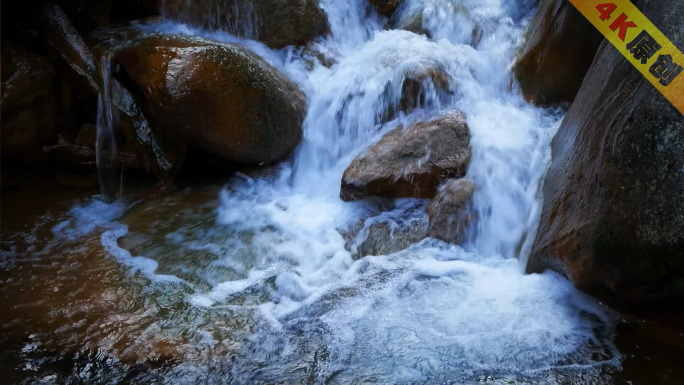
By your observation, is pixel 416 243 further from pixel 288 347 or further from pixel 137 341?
pixel 137 341

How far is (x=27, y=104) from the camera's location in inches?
196

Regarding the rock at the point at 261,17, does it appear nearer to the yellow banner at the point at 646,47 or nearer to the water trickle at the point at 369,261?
the water trickle at the point at 369,261

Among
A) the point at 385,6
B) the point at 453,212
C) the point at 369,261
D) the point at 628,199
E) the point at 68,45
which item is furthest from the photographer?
the point at 385,6

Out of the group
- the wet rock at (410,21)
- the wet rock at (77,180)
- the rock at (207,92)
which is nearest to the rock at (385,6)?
the wet rock at (410,21)

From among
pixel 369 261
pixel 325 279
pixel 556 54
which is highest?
pixel 556 54

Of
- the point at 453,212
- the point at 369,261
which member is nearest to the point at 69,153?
the point at 369,261

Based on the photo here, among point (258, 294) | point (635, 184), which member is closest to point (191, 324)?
point (258, 294)

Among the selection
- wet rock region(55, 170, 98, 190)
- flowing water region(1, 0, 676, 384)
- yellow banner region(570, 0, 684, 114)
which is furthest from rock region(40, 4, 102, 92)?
yellow banner region(570, 0, 684, 114)

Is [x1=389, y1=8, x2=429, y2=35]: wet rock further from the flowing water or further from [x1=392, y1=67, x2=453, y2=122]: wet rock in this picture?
[x1=392, y1=67, x2=453, y2=122]: wet rock

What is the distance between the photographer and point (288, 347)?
304cm

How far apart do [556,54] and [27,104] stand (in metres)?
5.77

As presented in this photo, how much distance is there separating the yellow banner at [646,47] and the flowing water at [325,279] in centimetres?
141

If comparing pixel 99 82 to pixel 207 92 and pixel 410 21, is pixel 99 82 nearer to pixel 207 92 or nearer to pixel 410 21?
pixel 207 92

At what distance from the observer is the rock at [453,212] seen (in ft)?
14.2
